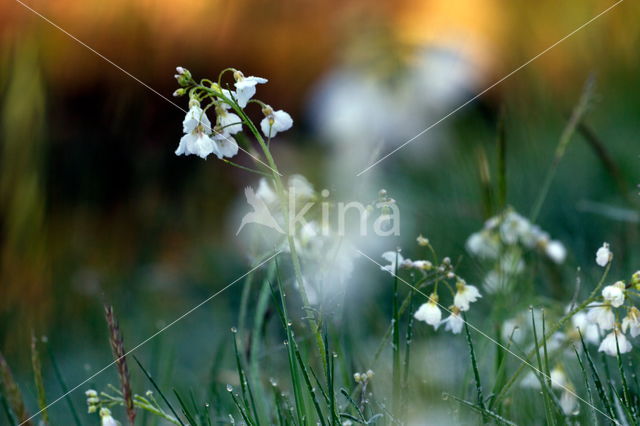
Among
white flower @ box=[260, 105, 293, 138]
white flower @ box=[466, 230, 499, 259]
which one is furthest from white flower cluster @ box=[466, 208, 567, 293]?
white flower @ box=[260, 105, 293, 138]

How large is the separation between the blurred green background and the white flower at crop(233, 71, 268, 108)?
29.0 inches

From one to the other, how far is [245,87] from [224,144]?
0.28ft

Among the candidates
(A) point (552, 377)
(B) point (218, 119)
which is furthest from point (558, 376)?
(B) point (218, 119)

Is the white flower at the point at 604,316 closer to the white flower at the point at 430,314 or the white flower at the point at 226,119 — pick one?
the white flower at the point at 430,314

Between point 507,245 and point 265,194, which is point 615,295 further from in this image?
point 265,194

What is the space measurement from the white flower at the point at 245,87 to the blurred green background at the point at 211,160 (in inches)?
29.0

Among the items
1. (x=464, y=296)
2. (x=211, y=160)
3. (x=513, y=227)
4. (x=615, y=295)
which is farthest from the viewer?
(x=211, y=160)

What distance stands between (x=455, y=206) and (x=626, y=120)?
80cm

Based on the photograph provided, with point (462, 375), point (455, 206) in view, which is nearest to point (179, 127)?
point (455, 206)

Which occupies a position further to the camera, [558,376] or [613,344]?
[558,376]

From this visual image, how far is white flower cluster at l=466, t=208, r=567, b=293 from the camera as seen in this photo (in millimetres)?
1195

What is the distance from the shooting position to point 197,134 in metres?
0.85

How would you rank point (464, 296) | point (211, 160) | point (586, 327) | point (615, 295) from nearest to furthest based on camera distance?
point (615, 295) → point (464, 296) → point (586, 327) → point (211, 160)

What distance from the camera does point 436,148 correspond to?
2.36 meters
